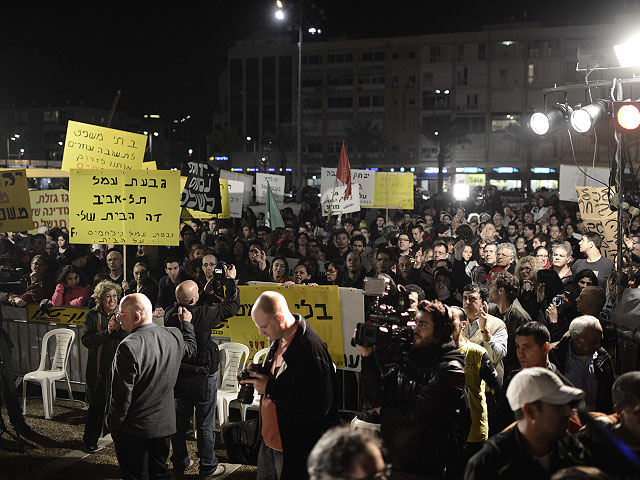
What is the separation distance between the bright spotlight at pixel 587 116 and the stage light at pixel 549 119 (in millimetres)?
402

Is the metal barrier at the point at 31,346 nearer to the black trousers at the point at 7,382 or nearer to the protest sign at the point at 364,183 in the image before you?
the black trousers at the point at 7,382

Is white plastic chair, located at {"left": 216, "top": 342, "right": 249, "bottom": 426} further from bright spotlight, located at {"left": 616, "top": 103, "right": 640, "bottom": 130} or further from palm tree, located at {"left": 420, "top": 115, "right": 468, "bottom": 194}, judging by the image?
palm tree, located at {"left": 420, "top": 115, "right": 468, "bottom": 194}

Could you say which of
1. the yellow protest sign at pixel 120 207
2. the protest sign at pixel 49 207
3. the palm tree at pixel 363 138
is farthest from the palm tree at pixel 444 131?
the yellow protest sign at pixel 120 207

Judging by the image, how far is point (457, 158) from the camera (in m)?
71.0

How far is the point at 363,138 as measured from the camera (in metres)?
72.0

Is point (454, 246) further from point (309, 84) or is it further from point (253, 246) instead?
point (309, 84)

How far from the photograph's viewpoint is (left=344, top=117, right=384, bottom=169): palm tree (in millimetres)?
71875

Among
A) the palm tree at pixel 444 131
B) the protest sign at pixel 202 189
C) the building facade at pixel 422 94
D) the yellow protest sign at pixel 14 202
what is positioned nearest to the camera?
the yellow protest sign at pixel 14 202

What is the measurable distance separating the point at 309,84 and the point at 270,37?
11.2 m

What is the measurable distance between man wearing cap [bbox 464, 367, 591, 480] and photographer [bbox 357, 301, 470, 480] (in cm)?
91

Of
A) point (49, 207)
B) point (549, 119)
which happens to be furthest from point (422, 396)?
point (49, 207)

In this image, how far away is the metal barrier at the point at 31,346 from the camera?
8.59 metres

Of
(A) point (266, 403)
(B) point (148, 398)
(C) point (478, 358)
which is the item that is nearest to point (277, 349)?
(A) point (266, 403)

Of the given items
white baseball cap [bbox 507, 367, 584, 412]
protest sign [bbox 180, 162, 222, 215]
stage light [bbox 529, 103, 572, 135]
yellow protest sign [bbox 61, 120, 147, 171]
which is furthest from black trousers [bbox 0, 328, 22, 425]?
stage light [bbox 529, 103, 572, 135]
